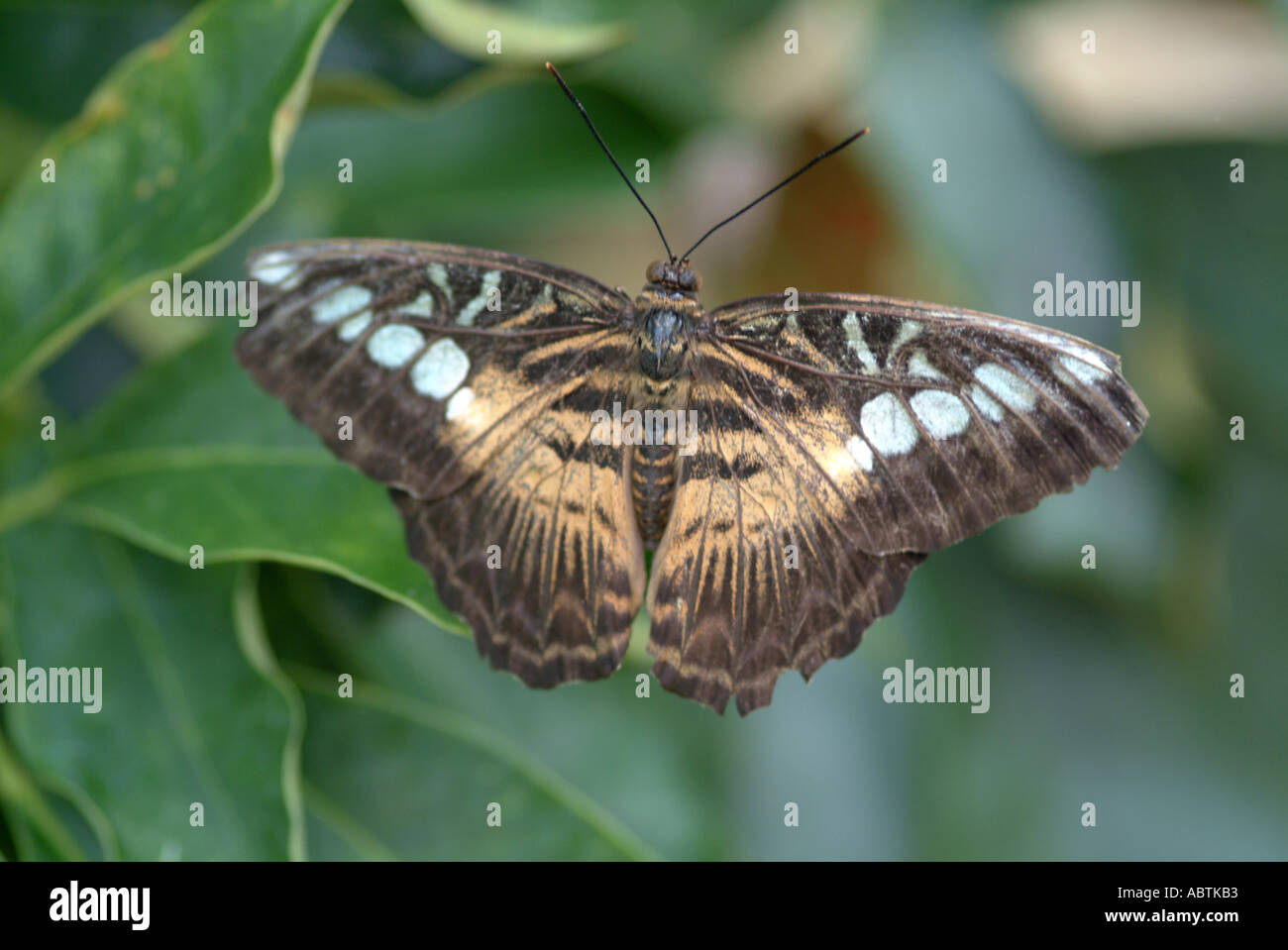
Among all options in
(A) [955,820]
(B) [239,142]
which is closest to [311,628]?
(B) [239,142]

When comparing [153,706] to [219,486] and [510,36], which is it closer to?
[219,486]

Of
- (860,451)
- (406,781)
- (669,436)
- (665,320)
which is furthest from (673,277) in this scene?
(406,781)

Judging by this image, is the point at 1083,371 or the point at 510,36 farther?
the point at 510,36

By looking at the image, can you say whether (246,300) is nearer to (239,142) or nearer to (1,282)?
(239,142)

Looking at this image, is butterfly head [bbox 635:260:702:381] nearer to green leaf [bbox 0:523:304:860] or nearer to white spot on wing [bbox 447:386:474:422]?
white spot on wing [bbox 447:386:474:422]

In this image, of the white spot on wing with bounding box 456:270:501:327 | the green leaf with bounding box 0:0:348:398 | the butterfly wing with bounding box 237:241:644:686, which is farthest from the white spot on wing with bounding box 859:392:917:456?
the green leaf with bounding box 0:0:348:398

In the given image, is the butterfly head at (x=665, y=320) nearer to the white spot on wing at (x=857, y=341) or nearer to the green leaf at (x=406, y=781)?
the white spot on wing at (x=857, y=341)
